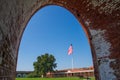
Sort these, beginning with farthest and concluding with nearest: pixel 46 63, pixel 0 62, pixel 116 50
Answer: pixel 46 63
pixel 116 50
pixel 0 62

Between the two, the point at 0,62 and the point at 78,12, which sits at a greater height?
the point at 78,12

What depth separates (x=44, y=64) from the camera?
47.2 metres

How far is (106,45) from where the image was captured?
13.2ft

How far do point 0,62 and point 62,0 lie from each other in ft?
11.1

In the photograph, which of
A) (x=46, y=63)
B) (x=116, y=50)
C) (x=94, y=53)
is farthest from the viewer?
(x=46, y=63)

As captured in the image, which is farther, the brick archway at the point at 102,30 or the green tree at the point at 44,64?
the green tree at the point at 44,64

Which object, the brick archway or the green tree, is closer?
the brick archway

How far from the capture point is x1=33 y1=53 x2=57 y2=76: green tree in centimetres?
4631

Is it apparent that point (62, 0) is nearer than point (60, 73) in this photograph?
Yes

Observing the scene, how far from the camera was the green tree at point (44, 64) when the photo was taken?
4631cm

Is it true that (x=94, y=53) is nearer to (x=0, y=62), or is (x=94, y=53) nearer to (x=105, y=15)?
(x=105, y=15)

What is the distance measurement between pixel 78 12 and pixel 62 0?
0.52 metres

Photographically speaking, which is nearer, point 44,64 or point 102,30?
point 102,30

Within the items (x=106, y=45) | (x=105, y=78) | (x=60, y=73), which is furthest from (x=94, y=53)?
(x=60, y=73)
